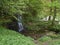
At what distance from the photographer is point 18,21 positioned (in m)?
22.3

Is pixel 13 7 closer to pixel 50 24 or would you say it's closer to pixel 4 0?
pixel 4 0

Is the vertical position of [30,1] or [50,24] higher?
[30,1]

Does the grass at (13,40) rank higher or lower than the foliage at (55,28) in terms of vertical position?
higher

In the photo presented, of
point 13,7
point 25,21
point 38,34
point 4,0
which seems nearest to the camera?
point 4,0

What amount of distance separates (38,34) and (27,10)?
3.16 m

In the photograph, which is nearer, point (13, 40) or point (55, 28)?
point (13, 40)

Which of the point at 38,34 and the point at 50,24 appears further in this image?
the point at 50,24

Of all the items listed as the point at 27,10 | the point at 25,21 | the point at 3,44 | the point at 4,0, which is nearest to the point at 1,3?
the point at 4,0

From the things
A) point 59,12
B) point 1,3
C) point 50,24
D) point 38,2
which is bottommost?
point 50,24

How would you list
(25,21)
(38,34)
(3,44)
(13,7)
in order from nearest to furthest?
(3,44) < (13,7) < (38,34) < (25,21)

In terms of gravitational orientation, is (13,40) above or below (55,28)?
above

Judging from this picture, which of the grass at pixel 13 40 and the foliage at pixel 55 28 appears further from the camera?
the foliage at pixel 55 28

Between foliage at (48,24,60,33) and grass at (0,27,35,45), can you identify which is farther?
foliage at (48,24,60,33)

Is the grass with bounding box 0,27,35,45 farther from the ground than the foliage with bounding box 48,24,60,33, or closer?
farther from the ground
